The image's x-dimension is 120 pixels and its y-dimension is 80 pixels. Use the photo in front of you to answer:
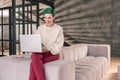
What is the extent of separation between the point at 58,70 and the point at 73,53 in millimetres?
2166

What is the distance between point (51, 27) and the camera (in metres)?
2.67

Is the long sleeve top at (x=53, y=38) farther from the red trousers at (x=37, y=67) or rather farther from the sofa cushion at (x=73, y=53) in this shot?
the sofa cushion at (x=73, y=53)

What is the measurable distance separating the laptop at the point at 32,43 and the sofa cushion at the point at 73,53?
1.39 meters

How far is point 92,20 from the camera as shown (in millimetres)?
8773

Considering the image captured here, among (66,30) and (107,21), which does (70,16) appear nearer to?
(66,30)

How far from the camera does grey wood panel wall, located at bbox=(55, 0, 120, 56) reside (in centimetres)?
859

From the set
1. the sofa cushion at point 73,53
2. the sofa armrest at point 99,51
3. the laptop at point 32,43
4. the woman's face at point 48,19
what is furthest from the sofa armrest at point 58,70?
the sofa armrest at point 99,51

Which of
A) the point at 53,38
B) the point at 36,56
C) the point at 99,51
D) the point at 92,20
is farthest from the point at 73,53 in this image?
the point at 92,20

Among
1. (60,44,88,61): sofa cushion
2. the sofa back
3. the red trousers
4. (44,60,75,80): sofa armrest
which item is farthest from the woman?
the sofa back

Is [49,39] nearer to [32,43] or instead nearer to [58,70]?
[32,43]

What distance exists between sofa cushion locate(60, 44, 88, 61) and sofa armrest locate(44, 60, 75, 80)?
4.32ft

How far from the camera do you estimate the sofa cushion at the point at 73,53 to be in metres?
3.93

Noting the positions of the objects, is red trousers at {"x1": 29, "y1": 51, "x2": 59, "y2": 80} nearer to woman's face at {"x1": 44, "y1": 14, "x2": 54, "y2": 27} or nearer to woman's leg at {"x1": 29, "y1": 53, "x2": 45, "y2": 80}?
woman's leg at {"x1": 29, "y1": 53, "x2": 45, "y2": 80}

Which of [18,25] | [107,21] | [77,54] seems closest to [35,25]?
[18,25]
